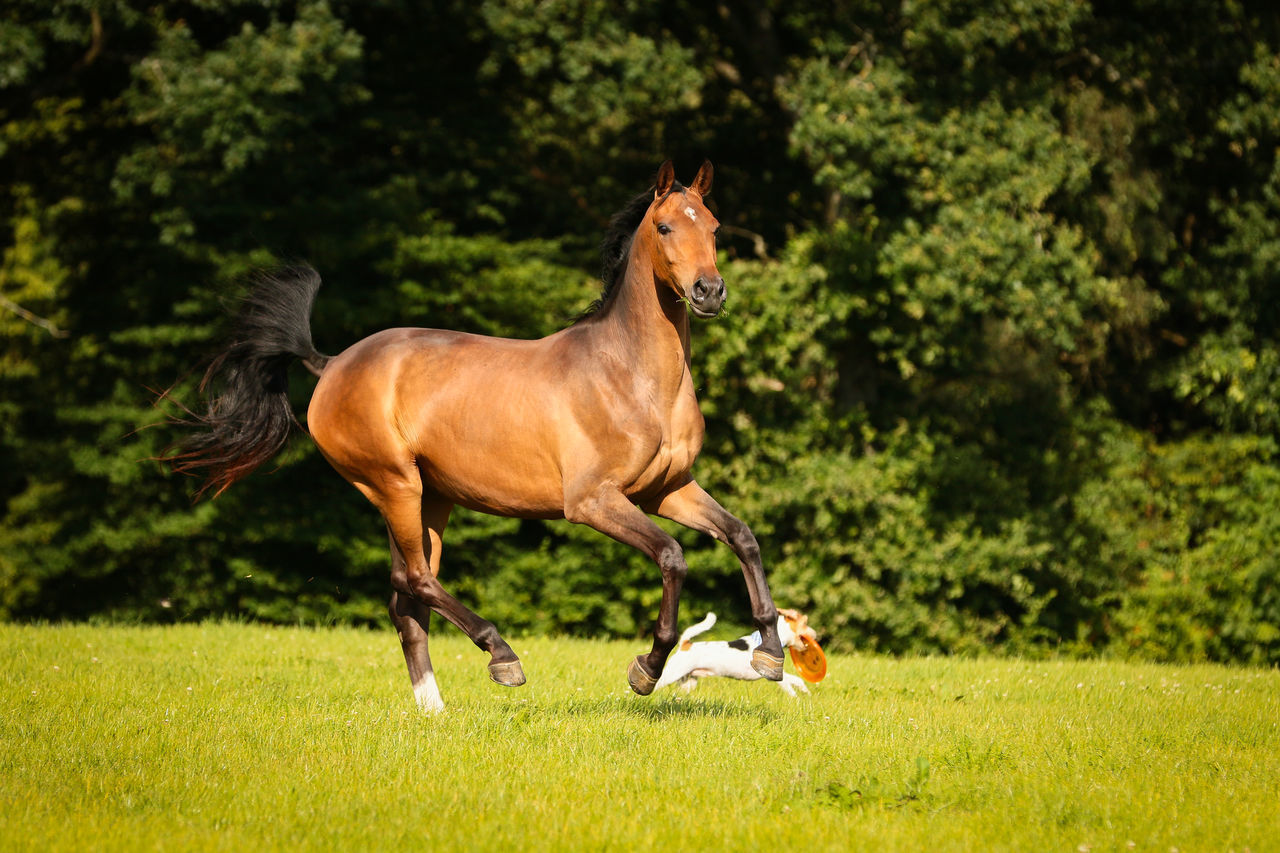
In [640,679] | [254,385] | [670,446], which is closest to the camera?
[640,679]

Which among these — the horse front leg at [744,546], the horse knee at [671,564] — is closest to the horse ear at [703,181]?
the horse front leg at [744,546]

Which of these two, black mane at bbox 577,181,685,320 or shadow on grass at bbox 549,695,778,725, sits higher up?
black mane at bbox 577,181,685,320

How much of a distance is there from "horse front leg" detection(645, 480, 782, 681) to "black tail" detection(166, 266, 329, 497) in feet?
8.86

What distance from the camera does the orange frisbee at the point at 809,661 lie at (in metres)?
8.02

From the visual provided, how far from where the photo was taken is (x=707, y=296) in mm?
5941

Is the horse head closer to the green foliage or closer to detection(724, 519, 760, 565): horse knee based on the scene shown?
detection(724, 519, 760, 565): horse knee

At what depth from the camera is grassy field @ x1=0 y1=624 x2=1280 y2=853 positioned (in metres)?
4.56

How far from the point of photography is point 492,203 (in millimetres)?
19547

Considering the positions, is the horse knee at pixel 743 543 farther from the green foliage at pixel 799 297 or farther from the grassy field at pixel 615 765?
the green foliage at pixel 799 297

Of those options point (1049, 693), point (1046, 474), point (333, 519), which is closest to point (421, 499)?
point (1049, 693)

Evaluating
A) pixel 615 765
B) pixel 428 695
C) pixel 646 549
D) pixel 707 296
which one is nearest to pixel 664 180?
pixel 707 296

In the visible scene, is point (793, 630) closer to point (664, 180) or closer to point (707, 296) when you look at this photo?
point (707, 296)

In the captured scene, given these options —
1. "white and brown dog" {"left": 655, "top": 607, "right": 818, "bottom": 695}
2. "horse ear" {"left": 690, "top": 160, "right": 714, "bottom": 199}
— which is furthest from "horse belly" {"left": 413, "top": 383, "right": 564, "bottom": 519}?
"white and brown dog" {"left": 655, "top": 607, "right": 818, "bottom": 695}

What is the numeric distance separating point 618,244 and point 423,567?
225cm
